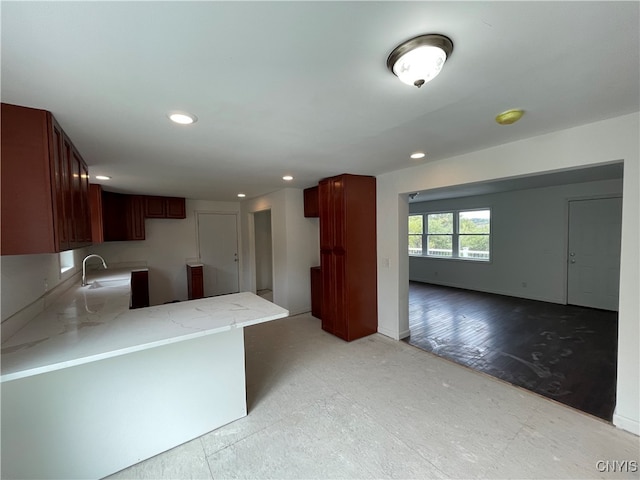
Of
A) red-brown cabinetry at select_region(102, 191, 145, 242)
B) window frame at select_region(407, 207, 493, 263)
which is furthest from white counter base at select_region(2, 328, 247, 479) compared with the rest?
window frame at select_region(407, 207, 493, 263)

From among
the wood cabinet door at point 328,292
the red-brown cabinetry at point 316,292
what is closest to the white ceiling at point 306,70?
the wood cabinet door at point 328,292

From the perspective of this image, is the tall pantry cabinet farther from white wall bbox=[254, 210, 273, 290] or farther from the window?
the window

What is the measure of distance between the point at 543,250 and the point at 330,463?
5.80 metres

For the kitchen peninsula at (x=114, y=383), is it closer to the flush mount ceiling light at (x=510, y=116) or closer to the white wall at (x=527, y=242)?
the flush mount ceiling light at (x=510, y=116)

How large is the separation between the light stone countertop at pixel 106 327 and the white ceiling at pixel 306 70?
4.38 ft

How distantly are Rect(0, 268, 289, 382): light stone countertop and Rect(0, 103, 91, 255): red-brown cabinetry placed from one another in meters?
0.53

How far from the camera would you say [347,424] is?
199cm

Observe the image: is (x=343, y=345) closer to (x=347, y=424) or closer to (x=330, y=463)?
(x=347, y=424)

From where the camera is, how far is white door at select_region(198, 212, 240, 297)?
5.84 metres

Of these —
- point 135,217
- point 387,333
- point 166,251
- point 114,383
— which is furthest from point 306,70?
point 166,251

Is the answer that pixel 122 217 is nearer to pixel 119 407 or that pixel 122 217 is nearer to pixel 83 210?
pixel 83 210

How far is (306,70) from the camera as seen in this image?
46.6 inches

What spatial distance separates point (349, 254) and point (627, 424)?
267 cm

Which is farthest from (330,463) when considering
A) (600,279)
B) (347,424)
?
(600,279)
